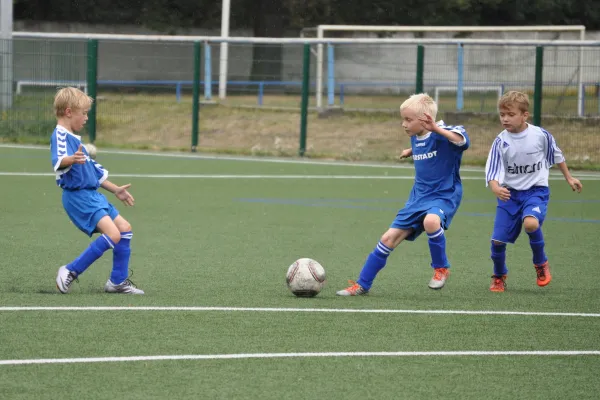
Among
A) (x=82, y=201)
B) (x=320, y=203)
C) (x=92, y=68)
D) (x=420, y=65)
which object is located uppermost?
(x=420, y=65)

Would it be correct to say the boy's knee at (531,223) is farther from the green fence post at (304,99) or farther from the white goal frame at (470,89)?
the white goal frame at (470,89)

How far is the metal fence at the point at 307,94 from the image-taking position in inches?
785

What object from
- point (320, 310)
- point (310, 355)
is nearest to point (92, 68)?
point (320, 310)

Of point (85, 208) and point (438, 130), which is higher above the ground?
point (438, 130)

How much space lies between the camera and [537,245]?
811cm

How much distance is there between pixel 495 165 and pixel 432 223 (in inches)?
34.2

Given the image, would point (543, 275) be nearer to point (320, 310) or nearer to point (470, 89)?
point (320, 310)

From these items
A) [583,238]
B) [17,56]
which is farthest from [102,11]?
[583,238]

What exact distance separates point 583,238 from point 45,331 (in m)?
6.43

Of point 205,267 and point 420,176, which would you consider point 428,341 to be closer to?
point 420,176

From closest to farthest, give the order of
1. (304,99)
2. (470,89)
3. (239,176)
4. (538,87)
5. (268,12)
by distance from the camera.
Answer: (239,176)
(538,87)
(304,99)
(470,89)
(268,12)

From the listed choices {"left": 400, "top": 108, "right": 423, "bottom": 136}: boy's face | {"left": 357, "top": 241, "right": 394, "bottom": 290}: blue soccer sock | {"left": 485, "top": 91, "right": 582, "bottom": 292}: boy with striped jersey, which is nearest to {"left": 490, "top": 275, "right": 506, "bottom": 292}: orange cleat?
{"left": 485, "top": 91, "right": 582, "bottom": 292}: boy with striped jersey

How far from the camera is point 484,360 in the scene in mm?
5742

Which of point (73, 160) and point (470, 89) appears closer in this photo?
point (73, 160)
